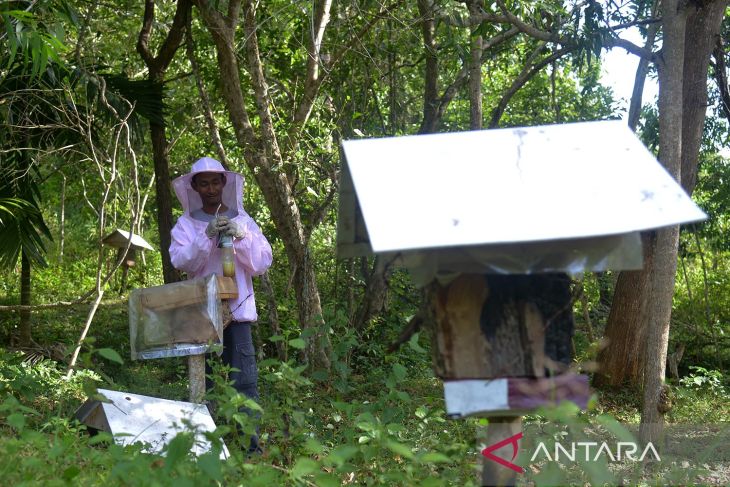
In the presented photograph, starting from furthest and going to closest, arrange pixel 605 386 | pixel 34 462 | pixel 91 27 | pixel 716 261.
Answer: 1. pixel 716 261
2. pixel 91 27
3. pixel 605 386
4. pixel 34 462

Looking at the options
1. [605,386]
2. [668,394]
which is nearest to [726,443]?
[668,394]

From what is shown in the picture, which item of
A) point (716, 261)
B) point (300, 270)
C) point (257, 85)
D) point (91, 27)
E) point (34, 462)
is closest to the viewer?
point (34, 462)

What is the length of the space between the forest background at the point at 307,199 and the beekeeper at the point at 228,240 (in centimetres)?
41

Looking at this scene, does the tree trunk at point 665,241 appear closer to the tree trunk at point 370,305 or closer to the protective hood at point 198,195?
the protective hood at point 198,195

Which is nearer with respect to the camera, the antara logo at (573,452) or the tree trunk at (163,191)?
the antara logo at (573,452)

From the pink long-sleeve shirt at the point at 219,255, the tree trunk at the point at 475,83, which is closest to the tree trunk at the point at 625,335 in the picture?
the tree trunk at the point at 475,83

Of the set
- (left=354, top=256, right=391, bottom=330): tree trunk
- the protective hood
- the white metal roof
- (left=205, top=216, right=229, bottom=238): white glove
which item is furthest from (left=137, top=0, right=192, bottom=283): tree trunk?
→ the white metal roof

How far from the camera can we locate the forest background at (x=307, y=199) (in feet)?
14.2

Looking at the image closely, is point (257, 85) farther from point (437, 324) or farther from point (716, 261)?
point (716, 261)

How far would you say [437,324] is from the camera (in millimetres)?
2623

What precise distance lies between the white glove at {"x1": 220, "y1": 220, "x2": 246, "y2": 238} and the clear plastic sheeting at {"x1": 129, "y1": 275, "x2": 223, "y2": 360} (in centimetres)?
30

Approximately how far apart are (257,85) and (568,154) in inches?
177

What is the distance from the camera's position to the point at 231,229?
504cm

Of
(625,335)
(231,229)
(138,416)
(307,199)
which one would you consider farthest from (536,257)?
(307,199)
